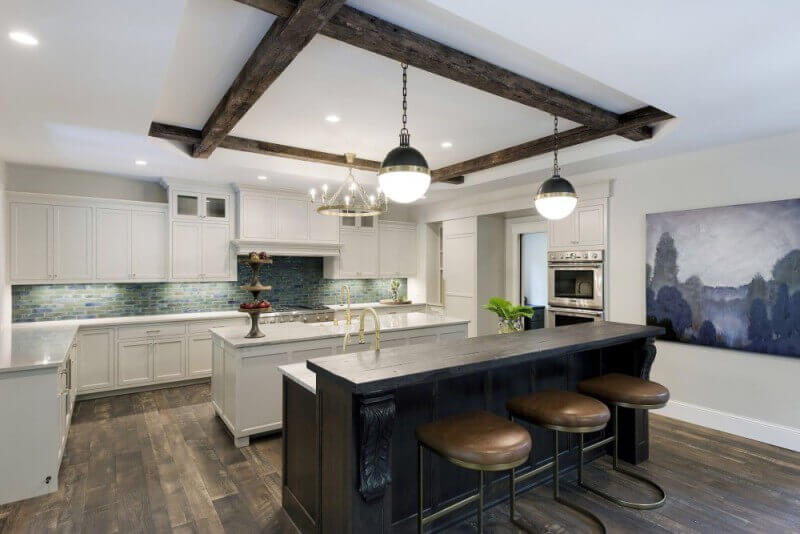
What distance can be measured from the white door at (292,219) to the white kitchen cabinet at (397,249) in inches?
57.4

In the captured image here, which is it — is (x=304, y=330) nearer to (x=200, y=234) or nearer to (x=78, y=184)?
(x=200, y=234)

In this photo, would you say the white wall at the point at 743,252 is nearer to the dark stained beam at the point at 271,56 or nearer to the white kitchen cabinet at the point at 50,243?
the dark stained beam at the point at 271,56

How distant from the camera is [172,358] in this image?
509 centimetres

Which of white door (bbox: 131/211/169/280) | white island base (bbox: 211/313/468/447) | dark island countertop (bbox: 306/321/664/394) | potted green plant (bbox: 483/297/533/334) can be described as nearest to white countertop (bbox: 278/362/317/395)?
dark island countertop (bbox: 306/321/664/394)

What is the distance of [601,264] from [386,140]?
272 centimetres

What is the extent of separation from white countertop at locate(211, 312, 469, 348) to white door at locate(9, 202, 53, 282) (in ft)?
7.46

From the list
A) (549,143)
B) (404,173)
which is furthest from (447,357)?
(549,143)

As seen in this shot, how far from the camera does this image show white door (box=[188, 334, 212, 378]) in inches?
205

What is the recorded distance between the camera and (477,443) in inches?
72.2

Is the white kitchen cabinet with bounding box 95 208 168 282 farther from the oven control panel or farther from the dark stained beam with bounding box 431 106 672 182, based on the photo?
the oven control panel

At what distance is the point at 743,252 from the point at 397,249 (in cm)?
475

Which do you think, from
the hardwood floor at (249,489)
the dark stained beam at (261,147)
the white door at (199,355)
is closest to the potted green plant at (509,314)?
the hardwood floor at (249,489)

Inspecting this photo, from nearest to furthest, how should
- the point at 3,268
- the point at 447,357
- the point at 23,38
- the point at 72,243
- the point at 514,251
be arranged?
the point at 23,38
the point at 447,357
the point at 3,268
the point at 72,243
the point at 514,251

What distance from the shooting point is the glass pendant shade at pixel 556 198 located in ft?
9.88
